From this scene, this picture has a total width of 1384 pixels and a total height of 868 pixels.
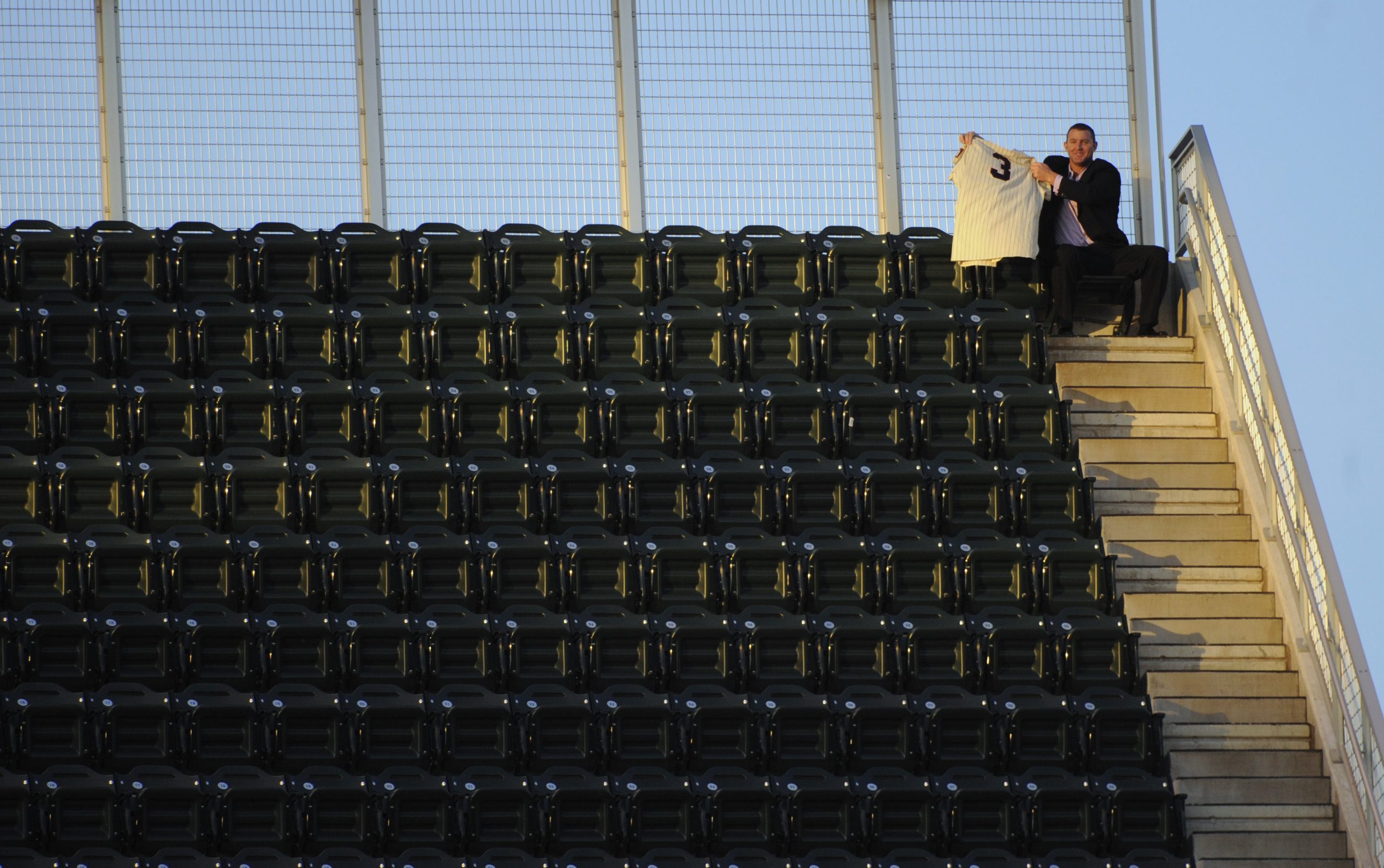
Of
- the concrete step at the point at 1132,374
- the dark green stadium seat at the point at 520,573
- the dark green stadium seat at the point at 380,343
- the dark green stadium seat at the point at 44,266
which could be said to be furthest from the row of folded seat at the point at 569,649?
the dark green stadium seat at the point at 44,266

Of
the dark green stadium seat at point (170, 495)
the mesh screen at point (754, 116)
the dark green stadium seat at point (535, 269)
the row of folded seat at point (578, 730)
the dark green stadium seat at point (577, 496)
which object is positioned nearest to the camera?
the row of folded seat at point (578, 730)

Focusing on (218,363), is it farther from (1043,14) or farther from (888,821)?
(1043,14)

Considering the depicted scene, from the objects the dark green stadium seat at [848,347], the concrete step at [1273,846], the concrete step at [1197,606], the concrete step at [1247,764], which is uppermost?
the dark green stadium seat at [848,347]

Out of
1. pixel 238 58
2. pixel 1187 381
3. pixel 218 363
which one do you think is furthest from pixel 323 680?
pixel 1187 381

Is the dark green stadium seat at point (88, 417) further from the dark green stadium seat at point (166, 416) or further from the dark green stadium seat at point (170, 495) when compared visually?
the dark green stadium seat at point (170, 495)

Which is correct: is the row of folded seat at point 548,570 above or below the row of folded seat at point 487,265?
below

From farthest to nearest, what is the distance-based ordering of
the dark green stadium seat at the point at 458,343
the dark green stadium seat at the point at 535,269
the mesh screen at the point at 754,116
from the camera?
the mesh screen at the point at 754,116 < the dark green stadium seat at the point at 535,269 < the dark green stadium seat at the point at 458,343

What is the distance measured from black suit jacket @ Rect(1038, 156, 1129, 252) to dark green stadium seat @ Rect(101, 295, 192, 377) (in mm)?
3865

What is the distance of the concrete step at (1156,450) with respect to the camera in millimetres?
8383

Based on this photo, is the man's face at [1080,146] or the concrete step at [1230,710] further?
the man's face at [1080,146]

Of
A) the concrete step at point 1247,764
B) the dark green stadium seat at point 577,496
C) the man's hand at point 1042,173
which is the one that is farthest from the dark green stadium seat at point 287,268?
the concrete step at point 1247,764

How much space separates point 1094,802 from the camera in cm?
703

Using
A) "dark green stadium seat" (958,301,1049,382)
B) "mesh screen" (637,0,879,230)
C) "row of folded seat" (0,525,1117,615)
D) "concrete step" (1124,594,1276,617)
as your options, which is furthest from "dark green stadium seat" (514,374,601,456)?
"concrete step" (1124,594,1276,617)

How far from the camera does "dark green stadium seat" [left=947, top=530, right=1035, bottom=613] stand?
25.1 ft
